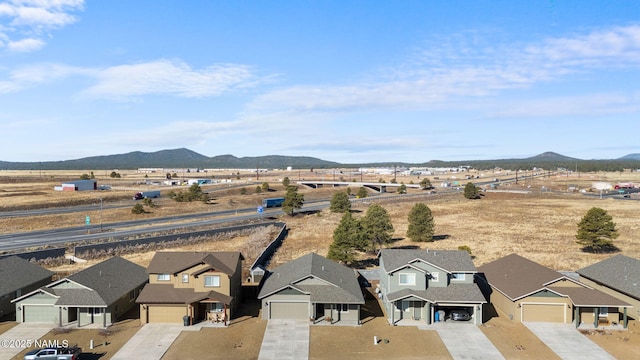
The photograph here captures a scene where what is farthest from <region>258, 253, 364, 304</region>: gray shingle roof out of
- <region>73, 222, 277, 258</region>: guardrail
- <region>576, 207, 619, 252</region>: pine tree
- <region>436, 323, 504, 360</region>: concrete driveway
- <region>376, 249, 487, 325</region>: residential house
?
<region>576, 207, 619, 252</region>: pine tree

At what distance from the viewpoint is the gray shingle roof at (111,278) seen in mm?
39344

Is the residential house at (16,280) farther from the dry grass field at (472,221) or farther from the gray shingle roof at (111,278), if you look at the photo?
the dry grass field at (472,221)

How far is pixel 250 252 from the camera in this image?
68000mm

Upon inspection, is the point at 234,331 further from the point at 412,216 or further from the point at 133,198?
the point at 133,198

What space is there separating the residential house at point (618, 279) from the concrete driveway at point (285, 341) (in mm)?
30801

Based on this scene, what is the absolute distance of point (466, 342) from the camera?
114ft

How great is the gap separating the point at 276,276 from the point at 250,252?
2548cm

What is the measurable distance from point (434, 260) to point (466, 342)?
8.99 metres

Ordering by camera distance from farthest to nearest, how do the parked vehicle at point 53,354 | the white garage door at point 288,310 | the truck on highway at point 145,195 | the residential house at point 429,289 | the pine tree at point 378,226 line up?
the truck on highway at point 145,195 → the pine tree at point 378,226 → the white garage door at point 288,310 → the residential house at point 429,289 → the parked vehicle at point 53,354

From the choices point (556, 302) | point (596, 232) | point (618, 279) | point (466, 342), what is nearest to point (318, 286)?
point (466, 342)

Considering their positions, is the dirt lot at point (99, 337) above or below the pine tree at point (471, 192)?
below

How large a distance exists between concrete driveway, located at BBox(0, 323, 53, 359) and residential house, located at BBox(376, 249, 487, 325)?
3069 centimetres

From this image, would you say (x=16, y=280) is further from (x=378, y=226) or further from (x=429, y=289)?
(x=378, y=226)

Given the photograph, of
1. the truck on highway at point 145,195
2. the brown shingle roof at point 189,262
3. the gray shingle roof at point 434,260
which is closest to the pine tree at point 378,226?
the gray shingle roof at point 434,260
